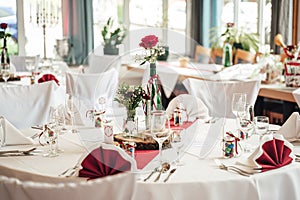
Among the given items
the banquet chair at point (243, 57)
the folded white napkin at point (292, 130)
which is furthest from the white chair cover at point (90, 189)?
the banquet chair at point (243, 57)

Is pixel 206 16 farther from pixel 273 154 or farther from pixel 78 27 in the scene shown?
pixel 273 154

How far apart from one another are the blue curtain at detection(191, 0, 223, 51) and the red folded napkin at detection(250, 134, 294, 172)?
16.9 feet

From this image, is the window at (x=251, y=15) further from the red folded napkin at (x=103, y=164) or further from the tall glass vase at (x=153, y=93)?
the red folded napkin at (x=103, y=164)

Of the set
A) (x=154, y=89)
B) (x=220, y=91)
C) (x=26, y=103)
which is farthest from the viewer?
(x=220, y=91)

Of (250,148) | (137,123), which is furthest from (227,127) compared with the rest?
(137,123)

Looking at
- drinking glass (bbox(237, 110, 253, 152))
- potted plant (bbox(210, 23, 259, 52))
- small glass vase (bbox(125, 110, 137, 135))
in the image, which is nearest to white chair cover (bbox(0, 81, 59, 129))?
small glass vase (bbox(125, 110, 137, 135))

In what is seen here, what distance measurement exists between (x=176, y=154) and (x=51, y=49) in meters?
5.09

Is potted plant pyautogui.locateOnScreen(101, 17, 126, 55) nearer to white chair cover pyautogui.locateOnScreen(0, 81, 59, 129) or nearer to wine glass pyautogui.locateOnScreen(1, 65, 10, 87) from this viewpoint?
wine glass pyautogui.locateOnScreen(1, 65, 10, 87)

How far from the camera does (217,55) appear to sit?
662 cm

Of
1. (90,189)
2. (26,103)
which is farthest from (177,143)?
(26,103)

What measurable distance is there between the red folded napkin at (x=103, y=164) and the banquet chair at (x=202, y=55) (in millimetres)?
4691

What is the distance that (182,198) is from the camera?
78.1 inches

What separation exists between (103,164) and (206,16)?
5.53 meters

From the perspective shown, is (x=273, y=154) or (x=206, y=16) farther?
(x=206, y=16)
